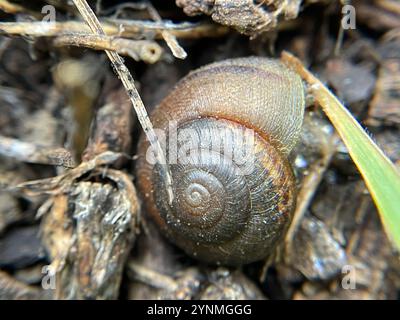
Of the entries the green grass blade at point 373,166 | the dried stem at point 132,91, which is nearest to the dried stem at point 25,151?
the dried stem at point 132,91

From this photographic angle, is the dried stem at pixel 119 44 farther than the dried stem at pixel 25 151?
No

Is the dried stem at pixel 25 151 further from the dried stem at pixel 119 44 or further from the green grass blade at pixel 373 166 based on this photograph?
the green grass blade at pixel 373 166

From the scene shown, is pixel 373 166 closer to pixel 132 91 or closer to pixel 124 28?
pixel 132 91

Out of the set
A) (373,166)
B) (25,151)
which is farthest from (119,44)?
(373,166)

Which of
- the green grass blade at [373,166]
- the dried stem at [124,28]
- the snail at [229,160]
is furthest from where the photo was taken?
the dried stem at [124,28]
